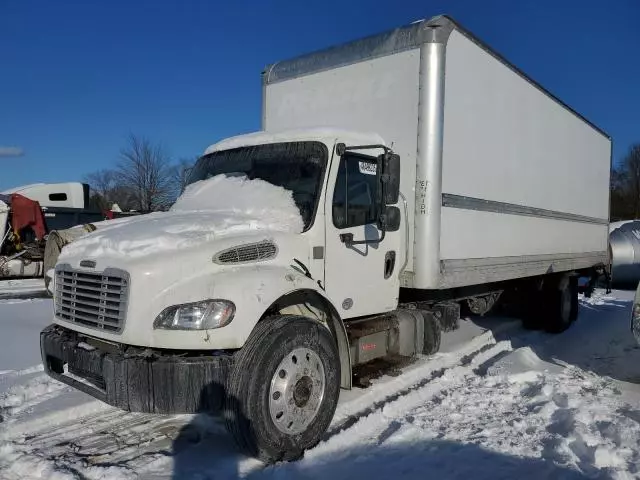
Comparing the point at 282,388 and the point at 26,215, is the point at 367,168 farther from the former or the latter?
the point at 26,215

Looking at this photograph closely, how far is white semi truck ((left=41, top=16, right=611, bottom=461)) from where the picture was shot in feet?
11.3

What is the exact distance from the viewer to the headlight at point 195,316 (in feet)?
11.1

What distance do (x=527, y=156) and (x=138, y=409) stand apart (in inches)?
241

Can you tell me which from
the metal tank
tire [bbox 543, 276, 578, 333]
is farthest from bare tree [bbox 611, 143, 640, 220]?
tire [bbox 543, 276, 578, 333]

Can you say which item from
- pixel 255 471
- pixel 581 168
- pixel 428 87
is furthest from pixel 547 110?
pixel 255 471

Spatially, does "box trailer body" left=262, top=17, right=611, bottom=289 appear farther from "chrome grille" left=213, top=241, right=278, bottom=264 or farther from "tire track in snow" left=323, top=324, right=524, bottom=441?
"chrome grille" left=213, top=241, right=278, bottom=264

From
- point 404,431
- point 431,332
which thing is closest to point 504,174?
point 431,332

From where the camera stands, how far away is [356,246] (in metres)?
4.68

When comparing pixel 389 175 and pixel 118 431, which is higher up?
pixel 389 175

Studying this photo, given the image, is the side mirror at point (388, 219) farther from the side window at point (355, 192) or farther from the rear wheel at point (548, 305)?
the rear wheel at point (548, 305)

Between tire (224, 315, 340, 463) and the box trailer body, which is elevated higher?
the box trailer body

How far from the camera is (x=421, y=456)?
3842 millimetres

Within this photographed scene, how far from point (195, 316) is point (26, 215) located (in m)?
13.8

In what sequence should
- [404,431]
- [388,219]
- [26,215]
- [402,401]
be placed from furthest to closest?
[26,215] → [402,401] → [388,219] → [404,431]
